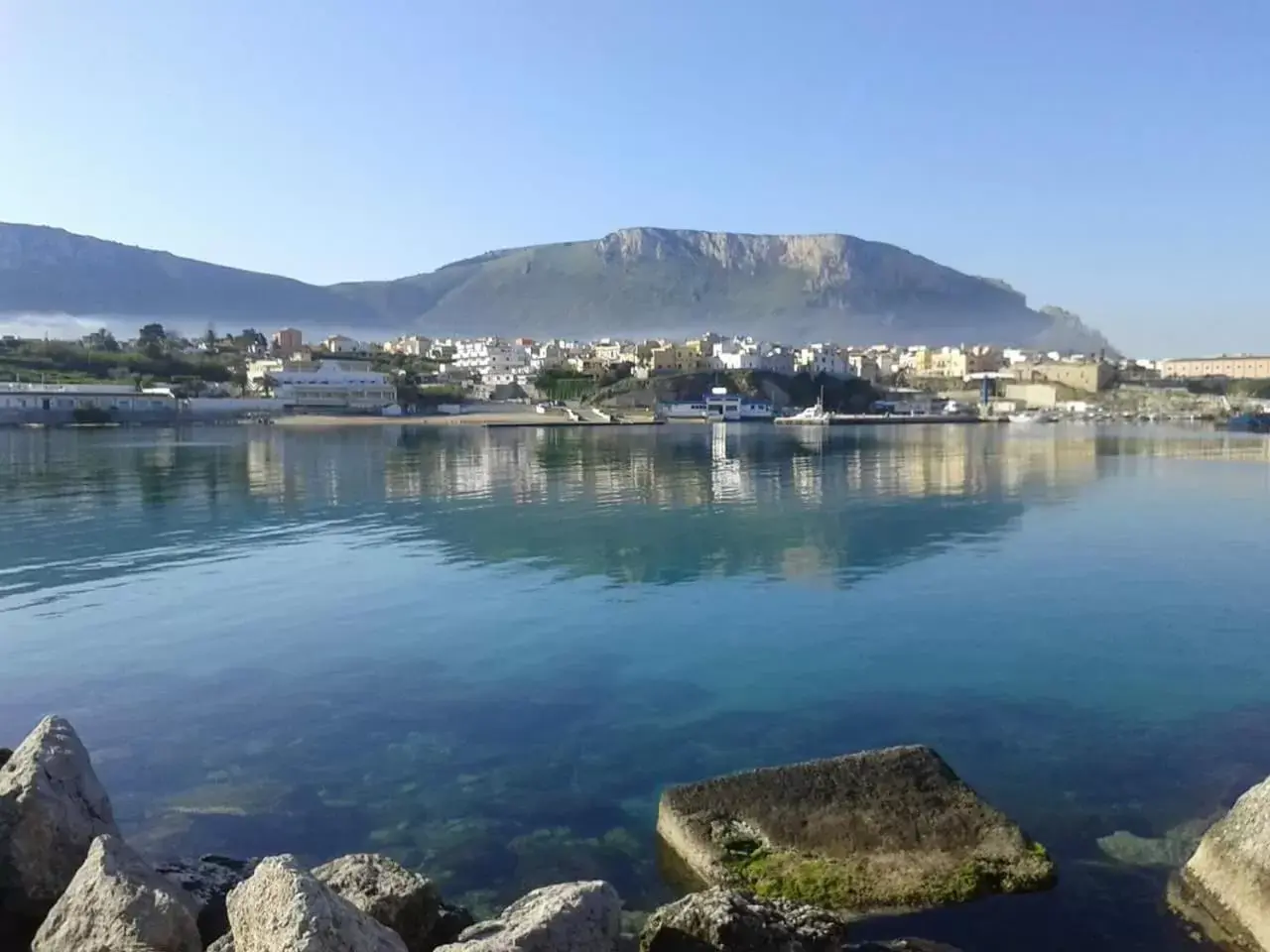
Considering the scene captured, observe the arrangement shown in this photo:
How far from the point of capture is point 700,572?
56.0ft

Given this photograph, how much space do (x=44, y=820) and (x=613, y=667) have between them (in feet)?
22.2

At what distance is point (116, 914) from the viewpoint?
418 centimetres

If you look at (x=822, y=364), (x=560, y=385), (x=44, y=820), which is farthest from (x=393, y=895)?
(x=822, y=364)

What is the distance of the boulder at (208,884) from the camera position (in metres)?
4.74

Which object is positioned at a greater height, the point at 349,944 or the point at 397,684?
the point at 349,944

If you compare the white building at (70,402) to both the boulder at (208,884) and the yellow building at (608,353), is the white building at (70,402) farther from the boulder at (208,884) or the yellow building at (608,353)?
the boulder at (208,884)

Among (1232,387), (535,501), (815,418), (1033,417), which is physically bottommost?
(535,501)

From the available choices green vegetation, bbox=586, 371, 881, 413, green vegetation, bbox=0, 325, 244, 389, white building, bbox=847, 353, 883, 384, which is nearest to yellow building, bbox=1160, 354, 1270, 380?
white building, bbox=847, 353, 883, 384

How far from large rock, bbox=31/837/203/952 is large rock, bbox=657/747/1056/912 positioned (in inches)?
120

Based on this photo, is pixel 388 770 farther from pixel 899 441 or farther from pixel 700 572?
pixel 899 441

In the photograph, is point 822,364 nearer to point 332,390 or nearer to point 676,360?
point 676,360

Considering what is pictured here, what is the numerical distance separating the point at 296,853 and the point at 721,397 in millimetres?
96490

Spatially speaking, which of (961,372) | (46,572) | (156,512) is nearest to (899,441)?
(156,512)

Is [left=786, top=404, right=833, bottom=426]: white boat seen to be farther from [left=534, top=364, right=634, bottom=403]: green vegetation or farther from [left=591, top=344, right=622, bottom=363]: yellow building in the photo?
[left=591, top=344, right=622, bottom=363]: yellow building
